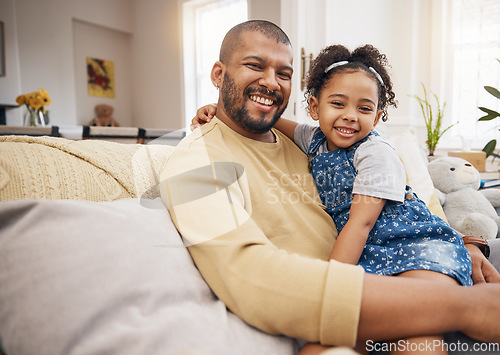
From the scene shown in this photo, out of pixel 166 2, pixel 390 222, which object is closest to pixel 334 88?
pixel 390 222

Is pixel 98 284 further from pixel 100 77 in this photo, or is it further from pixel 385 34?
pixel 100 77

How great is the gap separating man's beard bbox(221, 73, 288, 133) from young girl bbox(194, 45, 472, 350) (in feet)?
0.63

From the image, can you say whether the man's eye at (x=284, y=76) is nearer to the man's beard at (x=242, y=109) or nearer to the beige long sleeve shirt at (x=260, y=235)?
the man's beard at (x=242, y=109)

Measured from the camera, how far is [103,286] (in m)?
0.55

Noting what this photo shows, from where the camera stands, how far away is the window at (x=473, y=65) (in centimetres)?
399

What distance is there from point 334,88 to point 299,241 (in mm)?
548

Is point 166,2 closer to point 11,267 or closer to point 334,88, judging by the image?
point 334,88

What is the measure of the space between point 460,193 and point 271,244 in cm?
165

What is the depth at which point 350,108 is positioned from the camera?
1094 mm

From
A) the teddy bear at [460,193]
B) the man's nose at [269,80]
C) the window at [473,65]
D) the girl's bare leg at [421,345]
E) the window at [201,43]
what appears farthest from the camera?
the window at [201,43]


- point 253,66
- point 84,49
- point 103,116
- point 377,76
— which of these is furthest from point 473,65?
point 84,49

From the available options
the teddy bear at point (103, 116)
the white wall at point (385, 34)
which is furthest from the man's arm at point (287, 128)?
the teddy bear at point (103, 116)

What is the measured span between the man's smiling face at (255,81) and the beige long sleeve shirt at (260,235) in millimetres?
77

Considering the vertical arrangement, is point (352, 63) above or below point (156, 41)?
below
